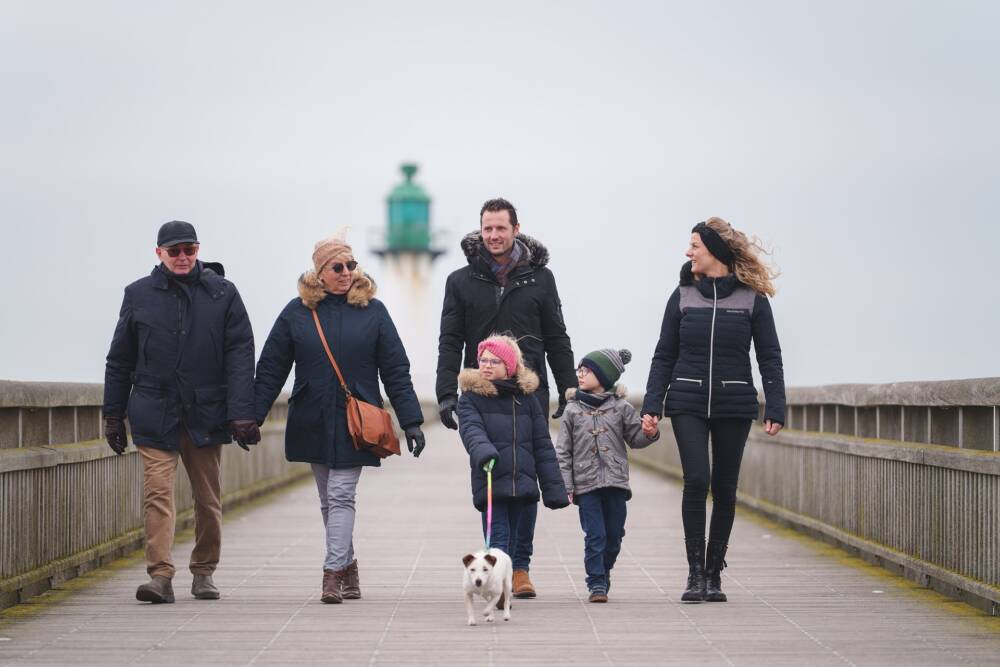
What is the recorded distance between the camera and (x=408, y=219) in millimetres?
77562

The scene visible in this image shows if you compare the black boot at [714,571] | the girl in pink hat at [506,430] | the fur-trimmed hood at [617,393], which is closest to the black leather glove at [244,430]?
the girl in pink hat at [506,430]

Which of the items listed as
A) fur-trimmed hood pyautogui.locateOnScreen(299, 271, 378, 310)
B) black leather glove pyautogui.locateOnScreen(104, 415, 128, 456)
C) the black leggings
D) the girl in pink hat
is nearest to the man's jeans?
the girl in pink hat

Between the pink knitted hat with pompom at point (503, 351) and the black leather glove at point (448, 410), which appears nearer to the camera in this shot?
the pink knitted hat with pompom at point (503, 351)

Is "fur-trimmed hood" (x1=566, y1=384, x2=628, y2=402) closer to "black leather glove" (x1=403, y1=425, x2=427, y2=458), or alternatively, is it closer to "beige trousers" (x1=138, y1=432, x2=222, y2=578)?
"black leather glove" (x1=403, y1=425, x2=427, y2=458)

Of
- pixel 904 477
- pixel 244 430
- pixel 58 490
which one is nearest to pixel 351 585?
pixel 244 430

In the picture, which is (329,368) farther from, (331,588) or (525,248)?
(525,248)

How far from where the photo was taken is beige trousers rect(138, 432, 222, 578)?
9602 millimetres

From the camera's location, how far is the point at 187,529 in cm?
1455

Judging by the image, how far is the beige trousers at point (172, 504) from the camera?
960 cm

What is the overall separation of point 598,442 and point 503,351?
76 centimetres

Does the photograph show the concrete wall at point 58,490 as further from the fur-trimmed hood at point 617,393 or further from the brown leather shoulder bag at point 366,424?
the fur-trimmed hood at point 617,393

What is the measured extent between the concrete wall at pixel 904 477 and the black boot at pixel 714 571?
47.7 inches

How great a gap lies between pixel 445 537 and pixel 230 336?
5.04 meters

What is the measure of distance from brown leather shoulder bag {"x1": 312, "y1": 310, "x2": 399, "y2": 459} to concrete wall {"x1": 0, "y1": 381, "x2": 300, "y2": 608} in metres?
1.69
